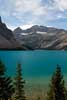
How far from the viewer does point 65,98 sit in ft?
143

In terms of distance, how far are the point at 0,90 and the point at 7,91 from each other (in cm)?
143

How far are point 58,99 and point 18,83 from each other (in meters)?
7.43

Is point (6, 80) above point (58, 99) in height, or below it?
above

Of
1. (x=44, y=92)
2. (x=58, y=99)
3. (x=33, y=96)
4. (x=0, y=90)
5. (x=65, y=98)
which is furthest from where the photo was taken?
(x=44, y=92)

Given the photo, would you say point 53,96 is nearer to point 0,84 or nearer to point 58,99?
point 58,99

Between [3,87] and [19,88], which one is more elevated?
[3,87]

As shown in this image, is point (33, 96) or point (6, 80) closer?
point (6, 80)

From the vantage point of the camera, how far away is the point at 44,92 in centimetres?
6228

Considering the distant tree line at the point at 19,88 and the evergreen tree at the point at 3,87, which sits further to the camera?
the distant tree line at the point at 19,88

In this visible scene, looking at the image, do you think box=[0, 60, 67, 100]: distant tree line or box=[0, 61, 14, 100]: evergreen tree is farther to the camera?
box=[0, 60, 67, 100]: distant tree line

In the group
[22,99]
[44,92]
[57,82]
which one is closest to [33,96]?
[44,92]

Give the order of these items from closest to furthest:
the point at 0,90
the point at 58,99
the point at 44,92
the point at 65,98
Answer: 1. the point at 0,90
2. the point at 58,99
3. the point at 65,98
4. the point at 44,92

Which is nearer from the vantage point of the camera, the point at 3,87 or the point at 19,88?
the point at 3,87

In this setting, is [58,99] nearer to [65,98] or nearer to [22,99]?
[65,98]
